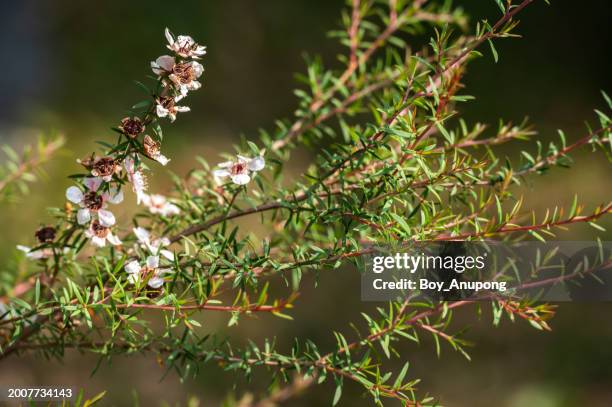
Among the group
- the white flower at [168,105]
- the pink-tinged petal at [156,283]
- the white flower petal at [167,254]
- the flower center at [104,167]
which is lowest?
the pink-tinged petal at [156,283]

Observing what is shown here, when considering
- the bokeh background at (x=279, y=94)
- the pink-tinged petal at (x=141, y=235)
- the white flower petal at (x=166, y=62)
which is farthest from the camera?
the bokeh background at (x=279, y=94)

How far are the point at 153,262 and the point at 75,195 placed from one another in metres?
0.09

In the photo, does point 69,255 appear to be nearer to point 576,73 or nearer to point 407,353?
point 407,353

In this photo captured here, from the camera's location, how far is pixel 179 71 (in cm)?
49

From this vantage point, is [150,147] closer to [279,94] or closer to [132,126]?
[132,126]

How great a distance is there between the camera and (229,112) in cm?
260

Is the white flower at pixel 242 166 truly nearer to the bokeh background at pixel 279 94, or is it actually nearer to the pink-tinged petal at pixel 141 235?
the pink-tinged petal at pixel 141 235

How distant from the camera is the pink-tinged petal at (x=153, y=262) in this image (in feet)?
1.71

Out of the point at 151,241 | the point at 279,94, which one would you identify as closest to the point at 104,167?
the point at 151,241

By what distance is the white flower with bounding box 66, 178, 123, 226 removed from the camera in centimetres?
55

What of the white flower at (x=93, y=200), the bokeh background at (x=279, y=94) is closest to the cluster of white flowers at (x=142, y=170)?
the white flower at (x=93, y=200)

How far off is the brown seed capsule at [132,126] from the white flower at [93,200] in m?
0.07

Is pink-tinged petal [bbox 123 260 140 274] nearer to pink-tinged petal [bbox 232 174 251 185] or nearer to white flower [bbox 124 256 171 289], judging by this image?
white flower [bbox 124 256 171 289]

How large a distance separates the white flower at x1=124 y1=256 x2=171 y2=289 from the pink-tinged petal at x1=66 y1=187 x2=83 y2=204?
0.23 ft
